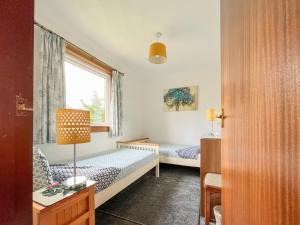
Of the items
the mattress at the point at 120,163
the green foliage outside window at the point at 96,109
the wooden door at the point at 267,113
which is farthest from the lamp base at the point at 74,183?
the green foliage outside window at the point at 96,109

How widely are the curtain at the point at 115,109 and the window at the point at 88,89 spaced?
0.12 m

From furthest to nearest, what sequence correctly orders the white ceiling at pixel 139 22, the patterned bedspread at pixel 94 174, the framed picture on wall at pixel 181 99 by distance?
the framed picture on wall at pixel 181 99 → the white ceiling at pixel 139 22 → the patterned bedspread at pixel 94 174

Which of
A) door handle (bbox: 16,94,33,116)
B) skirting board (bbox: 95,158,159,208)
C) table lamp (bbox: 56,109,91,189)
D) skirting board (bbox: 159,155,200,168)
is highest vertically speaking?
door handle (bbox: 16,94,33,116)

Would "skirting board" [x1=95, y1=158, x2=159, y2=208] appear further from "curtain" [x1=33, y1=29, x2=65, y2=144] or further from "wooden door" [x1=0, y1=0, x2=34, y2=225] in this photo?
Result: "wooden door" [x1=0, y1=0, x2=34, y2=225]

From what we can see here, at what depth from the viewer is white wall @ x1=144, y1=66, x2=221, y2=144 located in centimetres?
371

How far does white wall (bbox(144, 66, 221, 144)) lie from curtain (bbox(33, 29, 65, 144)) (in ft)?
8.81

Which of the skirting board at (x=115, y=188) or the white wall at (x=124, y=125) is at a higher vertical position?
the white wall at (x=124, y=125)

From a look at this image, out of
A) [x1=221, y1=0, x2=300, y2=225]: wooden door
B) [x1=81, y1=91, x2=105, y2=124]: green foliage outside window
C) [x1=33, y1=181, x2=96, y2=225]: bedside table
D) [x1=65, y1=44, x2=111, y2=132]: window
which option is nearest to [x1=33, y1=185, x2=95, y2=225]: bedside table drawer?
[x1=33, y1=181, x2=96, y2=225]: bedside table

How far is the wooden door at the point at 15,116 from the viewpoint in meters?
0.38

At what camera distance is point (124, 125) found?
357 centimetres

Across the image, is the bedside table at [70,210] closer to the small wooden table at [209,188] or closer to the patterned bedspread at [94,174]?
the patterned bedspread at [94,174]

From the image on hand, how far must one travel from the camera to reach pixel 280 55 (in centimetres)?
34

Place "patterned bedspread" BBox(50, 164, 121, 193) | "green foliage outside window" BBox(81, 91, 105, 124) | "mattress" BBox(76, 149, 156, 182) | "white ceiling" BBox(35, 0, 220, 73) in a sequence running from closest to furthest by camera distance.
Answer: "patterned bedspread" BBox(50, 164, 121, 193)
"white ceiling" BBox(35, 0, 220, 73)
"mattress" BBox(76, 149, 156, 182)
"green foliage outside window" BBox(81, 91, 105, 124)

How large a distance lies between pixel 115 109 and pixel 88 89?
64cm
